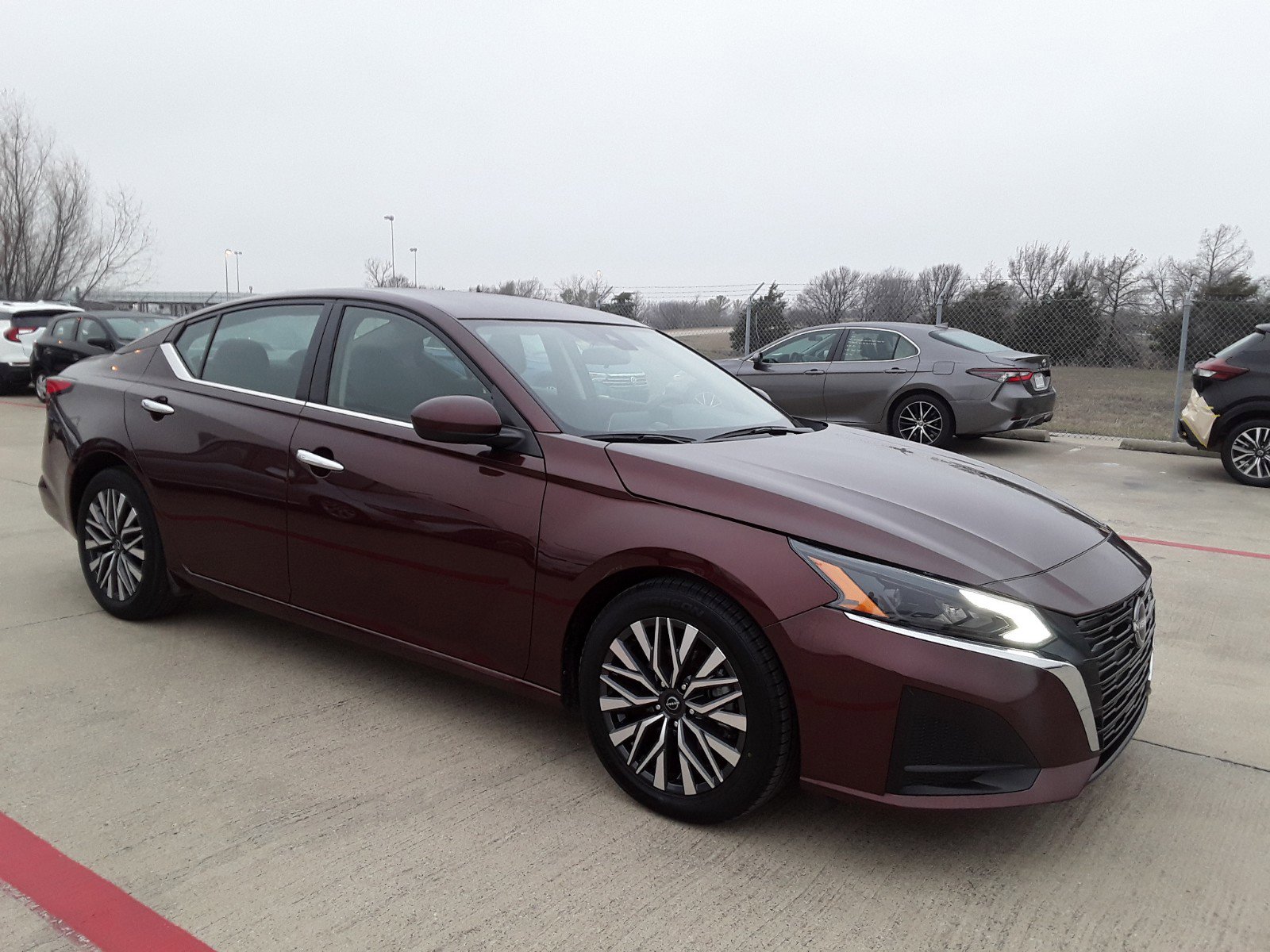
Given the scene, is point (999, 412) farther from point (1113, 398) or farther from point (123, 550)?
point (123, 550)

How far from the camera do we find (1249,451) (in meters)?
9.38

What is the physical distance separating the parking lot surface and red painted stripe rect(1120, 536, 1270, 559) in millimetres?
2570

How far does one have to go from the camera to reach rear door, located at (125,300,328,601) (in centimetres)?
390

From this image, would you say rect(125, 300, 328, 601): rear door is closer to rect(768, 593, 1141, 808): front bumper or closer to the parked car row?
rect(768, 593, 1141, 808): front bumper

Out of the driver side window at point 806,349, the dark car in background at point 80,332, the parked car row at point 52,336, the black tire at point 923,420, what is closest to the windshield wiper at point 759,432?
the black tire at point 923,420

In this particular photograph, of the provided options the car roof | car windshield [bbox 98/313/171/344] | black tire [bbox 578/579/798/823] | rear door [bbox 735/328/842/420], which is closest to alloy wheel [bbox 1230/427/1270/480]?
rear door [bbox 735/328/842/420]

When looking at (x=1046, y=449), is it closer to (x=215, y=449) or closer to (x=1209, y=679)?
(x=1209, y=679)

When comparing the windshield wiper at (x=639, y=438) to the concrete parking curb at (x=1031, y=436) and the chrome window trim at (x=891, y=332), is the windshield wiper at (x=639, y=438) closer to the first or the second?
the chrome window trim at (x=891, y=332)

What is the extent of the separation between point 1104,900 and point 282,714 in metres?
2.70

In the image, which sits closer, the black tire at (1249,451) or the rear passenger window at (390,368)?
the rear passenger window at (390,368)

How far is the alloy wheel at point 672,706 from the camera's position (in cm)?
280

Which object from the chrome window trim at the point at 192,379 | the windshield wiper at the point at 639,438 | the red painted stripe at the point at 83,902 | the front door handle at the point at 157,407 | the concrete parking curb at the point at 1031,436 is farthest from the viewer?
the concrete parking curb at the point at 1031,436

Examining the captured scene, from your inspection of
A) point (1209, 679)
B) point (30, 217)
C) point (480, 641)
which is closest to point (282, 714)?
point (480, 641)

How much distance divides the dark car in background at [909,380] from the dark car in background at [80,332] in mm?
9438
